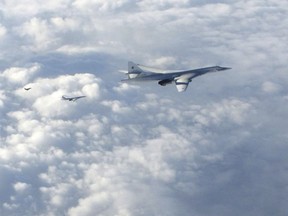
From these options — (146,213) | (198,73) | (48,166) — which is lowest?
(146,213)

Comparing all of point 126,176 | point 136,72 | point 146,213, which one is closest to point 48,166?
point 126,176

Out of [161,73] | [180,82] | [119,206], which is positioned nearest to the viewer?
[180,82]

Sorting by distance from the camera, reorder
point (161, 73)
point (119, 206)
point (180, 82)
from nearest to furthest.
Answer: point (180, 82) → point (161, 73) → point (119, 206)

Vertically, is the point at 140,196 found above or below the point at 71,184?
below

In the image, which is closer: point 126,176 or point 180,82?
point 180,82

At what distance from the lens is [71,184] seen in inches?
7466

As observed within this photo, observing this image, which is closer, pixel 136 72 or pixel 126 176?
pixel 136 72

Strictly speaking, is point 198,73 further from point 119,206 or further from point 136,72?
point 119,206

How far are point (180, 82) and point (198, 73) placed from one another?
35.0 feet

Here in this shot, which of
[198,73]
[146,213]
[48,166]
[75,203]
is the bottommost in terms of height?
[146,213]

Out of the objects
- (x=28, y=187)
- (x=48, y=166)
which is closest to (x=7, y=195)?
(x=28, y=187)

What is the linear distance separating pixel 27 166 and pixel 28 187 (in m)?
13.9

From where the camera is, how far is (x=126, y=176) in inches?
7687

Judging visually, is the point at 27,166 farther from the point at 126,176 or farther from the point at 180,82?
the point at 180,82
